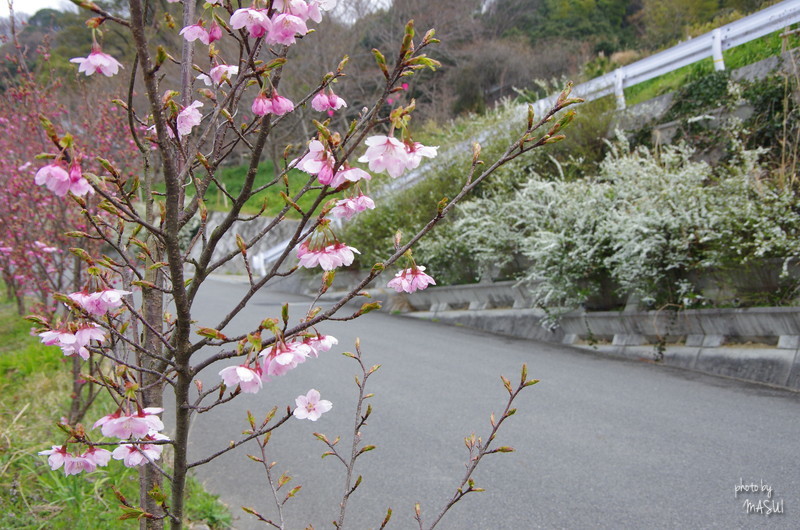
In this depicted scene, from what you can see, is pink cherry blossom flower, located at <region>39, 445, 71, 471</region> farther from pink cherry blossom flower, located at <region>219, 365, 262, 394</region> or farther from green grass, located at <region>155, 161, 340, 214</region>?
green grass, located at <region>155, 161, 340, 214</region>

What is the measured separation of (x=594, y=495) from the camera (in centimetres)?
361

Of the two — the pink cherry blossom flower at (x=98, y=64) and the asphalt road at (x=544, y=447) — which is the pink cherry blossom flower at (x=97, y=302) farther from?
the asphalt road at (x=544, y=447)

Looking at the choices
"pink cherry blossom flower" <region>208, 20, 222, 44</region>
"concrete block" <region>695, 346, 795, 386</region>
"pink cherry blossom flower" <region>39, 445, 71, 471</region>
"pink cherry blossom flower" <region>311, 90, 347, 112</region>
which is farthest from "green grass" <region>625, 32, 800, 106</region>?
"pink cherry blossom flower" <region>39, 445, 71, 471</region>

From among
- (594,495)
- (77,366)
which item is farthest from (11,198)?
(594,495)

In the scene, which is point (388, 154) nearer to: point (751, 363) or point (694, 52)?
point (751, 363)

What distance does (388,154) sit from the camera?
1.29 metres

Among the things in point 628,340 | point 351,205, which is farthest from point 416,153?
point 628,340

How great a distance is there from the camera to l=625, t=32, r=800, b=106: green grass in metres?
9.66

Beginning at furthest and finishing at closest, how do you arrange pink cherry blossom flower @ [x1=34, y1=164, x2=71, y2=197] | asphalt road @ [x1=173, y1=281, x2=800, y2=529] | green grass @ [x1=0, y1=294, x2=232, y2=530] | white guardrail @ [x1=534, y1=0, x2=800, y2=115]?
white guardrail @ [x1=534, y1=0, x2=800, y2=115], asphalt road @ [x1=173, y1=281, x2=800, y2=529], green grass @ [x1=0, y1=294, x2=232, y2=530], pink cherry blossom flower @ [x1=34, y1=164, x2=71, y2=197]

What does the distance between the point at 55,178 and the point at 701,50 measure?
11.5 meters

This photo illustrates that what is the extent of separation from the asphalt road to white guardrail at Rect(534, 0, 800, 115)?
5626 mm

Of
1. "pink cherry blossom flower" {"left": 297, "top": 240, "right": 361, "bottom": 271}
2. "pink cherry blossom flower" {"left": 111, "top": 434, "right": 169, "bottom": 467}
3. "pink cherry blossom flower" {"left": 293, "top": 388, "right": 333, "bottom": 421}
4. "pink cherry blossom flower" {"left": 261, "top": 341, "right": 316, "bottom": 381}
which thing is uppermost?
"pink cherry blossom flower" {"left": 297, "top": 240, "right": 361, "bottom": 271}

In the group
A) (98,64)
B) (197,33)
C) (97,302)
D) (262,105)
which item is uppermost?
(197,33)

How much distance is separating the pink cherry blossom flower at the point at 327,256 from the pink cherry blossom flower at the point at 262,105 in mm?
340
